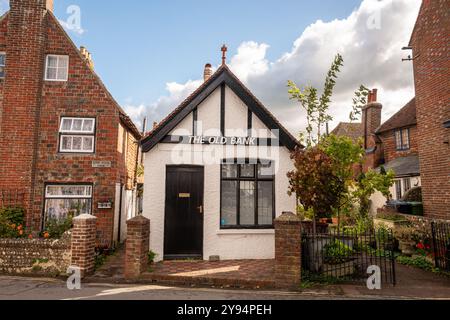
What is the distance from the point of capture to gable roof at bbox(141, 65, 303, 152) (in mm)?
9672

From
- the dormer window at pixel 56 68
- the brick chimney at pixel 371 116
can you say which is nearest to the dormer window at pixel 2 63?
the dormer window at pixel 56 68

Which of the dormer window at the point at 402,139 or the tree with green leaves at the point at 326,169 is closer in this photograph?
the tree with green leaves at the point at 326,169

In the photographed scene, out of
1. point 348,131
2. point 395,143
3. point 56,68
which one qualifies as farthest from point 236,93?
point 348,131

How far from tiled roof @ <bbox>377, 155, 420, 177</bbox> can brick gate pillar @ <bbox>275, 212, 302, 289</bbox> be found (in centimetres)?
1211

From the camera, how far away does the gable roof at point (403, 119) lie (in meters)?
19.3

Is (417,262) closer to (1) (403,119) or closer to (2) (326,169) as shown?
(2) (326,169)

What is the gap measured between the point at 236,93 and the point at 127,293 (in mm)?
6853

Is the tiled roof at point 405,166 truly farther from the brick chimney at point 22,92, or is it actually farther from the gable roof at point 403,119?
the brick chimney at point 22,92

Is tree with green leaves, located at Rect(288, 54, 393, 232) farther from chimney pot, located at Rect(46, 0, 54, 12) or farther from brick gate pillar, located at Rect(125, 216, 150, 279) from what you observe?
chimney pot, located at Rect(46, 0, 54, 12)

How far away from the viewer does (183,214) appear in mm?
9422

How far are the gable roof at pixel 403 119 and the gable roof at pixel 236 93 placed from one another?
526 inches

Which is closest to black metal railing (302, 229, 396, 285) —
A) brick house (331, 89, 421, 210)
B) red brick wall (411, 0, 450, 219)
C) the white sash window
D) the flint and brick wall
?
red brick wall (411, 0, 450, 219)
